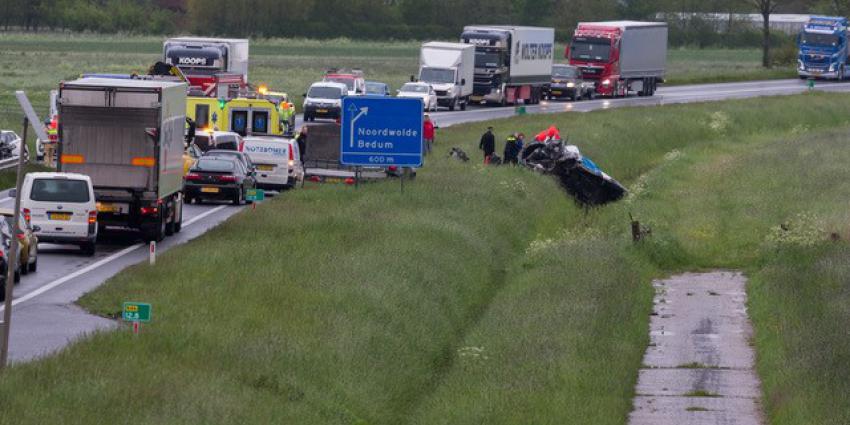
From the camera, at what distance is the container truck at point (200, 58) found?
65.9 metres

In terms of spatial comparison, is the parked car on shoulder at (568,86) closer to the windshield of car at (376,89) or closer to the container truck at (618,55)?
the container truck at (618,55)

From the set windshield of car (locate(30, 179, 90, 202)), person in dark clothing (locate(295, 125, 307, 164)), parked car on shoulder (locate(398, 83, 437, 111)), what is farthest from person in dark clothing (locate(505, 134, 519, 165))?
parked car on shoulder (locate(398, 83, 437, 111))

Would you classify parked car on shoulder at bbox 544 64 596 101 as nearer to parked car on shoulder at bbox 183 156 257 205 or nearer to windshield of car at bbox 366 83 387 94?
windshield of car at bbox 366 83 387 94

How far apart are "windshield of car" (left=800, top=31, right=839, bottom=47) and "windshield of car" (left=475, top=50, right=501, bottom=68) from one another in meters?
34.4

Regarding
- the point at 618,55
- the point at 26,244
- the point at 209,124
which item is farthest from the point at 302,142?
the point at 618,55

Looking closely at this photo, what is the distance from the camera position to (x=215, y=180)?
4584cm

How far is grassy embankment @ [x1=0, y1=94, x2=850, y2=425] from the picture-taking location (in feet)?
63.5

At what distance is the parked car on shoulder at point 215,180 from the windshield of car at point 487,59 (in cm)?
3825

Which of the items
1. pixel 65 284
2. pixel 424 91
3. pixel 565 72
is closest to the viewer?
pixel 65 284

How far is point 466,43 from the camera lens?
273 feet

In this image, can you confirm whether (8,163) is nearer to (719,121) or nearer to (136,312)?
A: (136,312)

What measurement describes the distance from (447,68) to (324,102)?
10.5 m

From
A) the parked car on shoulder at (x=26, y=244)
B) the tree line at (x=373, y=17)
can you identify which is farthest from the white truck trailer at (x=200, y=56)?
the tree line at (x=373, y=17)

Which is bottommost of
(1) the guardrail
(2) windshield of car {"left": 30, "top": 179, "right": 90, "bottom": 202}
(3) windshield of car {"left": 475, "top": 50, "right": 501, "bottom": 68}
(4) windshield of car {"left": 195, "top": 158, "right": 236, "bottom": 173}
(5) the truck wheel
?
(1) the guardrail
